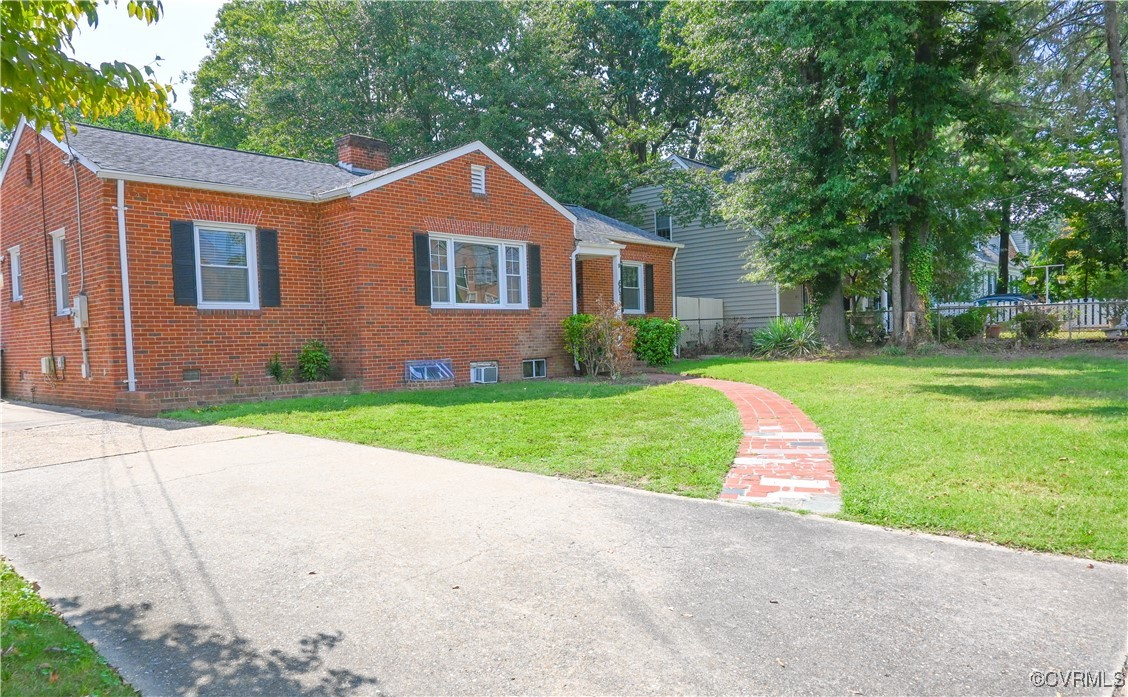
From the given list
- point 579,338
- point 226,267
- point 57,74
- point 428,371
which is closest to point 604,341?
point 579,338

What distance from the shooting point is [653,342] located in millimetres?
16156

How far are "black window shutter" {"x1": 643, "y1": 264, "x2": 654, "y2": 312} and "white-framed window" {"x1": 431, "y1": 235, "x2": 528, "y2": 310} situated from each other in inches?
249

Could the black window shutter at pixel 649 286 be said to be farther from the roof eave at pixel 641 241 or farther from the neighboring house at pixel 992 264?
the neighboring house at pixel 992 264

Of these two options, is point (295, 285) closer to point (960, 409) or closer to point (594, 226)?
point (594, 226)

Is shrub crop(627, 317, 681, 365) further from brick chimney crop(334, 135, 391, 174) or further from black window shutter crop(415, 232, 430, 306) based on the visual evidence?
brick chimney crop(334, 135, 391, 174)

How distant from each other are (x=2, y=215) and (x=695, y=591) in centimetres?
1634

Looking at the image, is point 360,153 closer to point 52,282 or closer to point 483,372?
point 483,372

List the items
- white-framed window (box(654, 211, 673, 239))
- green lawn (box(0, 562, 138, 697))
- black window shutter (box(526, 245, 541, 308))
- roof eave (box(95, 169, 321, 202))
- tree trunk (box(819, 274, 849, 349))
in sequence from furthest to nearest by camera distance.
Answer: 1. white-framed window (box(654, 211, 673, 239))
2. tree trunk (box(819, 274, 849, 349))
3. black window shutter (box(526, 245, 541, 308))
4. roof eave (box(95, 169, 321, 202))
5. green lawn (box(0, 562, 138, 697))

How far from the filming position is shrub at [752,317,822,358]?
18484 mm

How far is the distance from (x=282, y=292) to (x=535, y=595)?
10.3 meters

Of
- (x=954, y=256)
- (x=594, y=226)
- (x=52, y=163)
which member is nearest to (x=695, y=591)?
(x=52, y=163)

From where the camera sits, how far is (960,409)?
8188mm

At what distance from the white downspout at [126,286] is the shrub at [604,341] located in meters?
8.13

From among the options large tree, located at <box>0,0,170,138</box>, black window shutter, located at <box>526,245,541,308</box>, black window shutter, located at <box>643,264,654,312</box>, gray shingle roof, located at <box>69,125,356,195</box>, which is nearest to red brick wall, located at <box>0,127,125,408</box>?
gray shingle roof, located at <box>69,125,356,195</box>
